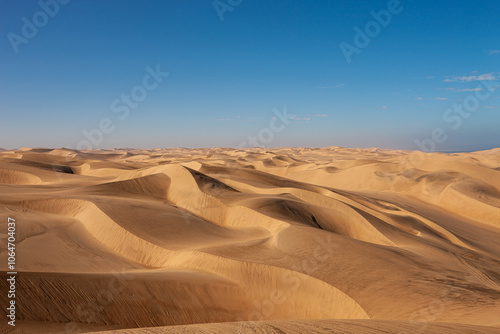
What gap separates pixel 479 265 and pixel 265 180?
1384 centimetres

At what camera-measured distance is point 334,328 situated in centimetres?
366

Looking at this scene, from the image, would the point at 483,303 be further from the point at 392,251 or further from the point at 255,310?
the point at 255,310
